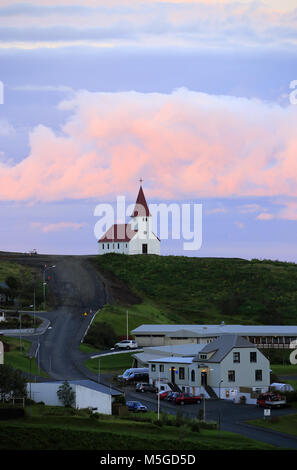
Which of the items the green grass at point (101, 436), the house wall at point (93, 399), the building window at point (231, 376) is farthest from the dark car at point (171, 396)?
the green grass at point (101, 436)

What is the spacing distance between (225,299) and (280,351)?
1555 inches

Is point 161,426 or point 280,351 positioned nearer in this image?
point 161,426

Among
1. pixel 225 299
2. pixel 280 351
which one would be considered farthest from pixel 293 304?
pixel 280 351

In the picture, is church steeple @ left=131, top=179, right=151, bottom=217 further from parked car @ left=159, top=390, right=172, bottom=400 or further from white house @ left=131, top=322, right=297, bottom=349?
parked car @ left=159, top=390, right=172, bottom=400

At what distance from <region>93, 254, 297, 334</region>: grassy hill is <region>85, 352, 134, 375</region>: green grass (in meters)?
14.0

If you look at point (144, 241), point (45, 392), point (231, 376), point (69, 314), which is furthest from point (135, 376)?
point (144, 241)

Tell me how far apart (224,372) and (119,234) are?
10684 cm

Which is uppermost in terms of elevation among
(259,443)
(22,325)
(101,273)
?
(101,273)

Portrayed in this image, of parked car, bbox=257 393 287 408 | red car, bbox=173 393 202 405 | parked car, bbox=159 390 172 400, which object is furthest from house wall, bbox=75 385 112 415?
parked car, bbox=257 393 287 408

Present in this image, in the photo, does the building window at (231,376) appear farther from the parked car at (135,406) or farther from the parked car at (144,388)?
the parked car at (135,406)

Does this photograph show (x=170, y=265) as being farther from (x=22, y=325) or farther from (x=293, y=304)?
(x=22, y=325)

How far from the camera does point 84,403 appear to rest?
195ft

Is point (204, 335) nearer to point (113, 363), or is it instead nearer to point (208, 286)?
point (113, 363)

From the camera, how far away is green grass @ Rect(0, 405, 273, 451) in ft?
156
